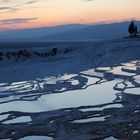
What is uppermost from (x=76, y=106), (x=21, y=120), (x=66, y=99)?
(x=21, y=120)

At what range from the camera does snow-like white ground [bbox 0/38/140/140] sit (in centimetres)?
1371

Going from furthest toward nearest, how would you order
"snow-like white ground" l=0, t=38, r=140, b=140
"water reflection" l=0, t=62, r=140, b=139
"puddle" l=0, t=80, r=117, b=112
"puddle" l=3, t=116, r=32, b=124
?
1. "puddle" l=0, t=80, r=117, b=112
2. "puddle" l=3, t=116, r=32, b=124
3. "snow-like white ground" l=0, t=38, r=140, b=140
4. "water reflection" l=0, t=62, r=140, b=139

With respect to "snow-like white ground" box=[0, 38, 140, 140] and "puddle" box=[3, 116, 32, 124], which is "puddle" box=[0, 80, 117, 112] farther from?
"puddle" box=[3, 116, 32, 124]

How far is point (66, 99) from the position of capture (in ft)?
64.2

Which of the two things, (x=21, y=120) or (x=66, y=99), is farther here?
(x=66, y=99)

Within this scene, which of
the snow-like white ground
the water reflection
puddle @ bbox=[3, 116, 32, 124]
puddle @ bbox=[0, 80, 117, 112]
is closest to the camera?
the water reflection

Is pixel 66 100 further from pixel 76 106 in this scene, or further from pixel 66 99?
pixel 76 106

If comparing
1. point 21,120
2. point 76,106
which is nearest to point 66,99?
point 76,106

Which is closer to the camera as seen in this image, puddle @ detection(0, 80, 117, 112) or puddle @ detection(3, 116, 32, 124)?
puddle @ detection(3, 116, 32, 124)

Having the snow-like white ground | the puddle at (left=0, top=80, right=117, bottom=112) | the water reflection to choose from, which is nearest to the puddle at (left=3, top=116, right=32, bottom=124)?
the snow-like white ground

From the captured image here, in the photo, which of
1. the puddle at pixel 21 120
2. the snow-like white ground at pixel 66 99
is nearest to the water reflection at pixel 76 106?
the snow-like white ground at pixel 66 99

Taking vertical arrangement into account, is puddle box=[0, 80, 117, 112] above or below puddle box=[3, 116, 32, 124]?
below

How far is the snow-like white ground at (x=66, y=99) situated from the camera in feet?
45.0

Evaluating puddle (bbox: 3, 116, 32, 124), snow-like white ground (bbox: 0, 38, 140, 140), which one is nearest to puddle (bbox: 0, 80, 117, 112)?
snow-like white ground (bbox: 0, 38, 140, 140)
